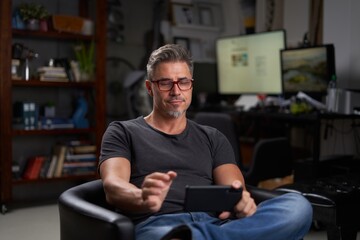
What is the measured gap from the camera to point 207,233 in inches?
58.1

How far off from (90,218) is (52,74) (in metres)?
2.77

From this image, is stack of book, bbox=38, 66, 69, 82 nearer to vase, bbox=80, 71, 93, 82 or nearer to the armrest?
vase, bbox=80, 71, 93, 82

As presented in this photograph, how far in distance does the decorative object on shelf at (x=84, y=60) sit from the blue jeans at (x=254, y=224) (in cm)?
280

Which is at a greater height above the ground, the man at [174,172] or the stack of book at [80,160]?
the man at [174,172]

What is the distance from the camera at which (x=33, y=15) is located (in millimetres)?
3900

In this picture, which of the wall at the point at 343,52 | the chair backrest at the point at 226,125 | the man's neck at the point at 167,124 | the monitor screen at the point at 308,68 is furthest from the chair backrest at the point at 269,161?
the man's neck at the point at 167,124

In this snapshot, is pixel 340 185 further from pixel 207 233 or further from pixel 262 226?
pixel 207 233

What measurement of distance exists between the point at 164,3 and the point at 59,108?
1.80 meters

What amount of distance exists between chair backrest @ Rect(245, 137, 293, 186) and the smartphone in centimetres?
154

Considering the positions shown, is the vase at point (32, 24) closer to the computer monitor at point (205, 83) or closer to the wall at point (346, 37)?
the computer monitor at point (205, 83)

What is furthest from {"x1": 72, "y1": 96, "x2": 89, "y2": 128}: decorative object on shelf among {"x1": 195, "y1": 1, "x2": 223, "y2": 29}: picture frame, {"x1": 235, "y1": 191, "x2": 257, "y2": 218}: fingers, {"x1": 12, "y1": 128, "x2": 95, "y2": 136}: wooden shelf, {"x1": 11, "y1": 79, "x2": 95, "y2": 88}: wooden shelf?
{"x1": 235, "y1": 191, "x2": 257, "y2": 218}: fingers

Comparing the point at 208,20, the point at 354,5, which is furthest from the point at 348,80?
the point at 208,20

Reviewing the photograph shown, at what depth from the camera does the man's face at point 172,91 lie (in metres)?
1.83

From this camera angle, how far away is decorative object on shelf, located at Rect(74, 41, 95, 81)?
13.8ft
